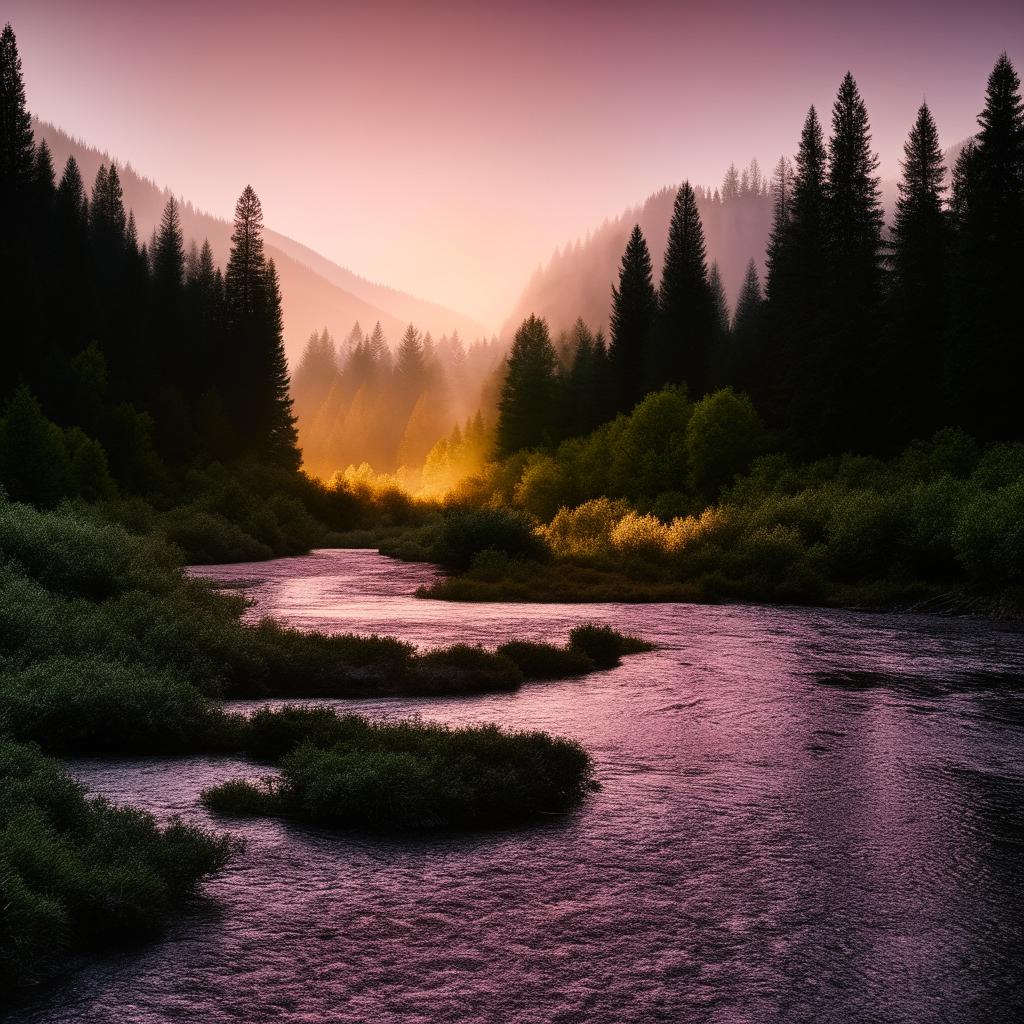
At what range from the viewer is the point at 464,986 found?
8047 mm

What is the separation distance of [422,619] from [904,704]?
16637mm

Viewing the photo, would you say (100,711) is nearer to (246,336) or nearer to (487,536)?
(487,536)

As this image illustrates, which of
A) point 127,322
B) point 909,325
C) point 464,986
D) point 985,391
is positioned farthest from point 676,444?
point 464,986

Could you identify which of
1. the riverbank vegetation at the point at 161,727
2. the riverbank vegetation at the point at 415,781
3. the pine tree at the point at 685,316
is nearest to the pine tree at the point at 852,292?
the pine tree at the point at 685,316

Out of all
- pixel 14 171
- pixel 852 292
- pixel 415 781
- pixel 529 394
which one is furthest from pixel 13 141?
pixel 415 781

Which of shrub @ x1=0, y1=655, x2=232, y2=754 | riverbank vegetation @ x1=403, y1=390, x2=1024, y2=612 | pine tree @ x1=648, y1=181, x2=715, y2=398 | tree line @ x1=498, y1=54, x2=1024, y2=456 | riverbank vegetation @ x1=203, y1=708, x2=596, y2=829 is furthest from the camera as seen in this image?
pine tree @ x1=648, y1=181, x2=715, y2=398

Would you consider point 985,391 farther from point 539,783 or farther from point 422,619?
point 539,783

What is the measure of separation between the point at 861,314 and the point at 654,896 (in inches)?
2547

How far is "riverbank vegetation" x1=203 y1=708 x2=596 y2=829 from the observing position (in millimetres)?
11859

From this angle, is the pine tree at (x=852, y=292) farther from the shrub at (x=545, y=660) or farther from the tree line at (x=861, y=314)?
the shrub at (x=545, y=660)

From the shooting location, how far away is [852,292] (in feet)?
227

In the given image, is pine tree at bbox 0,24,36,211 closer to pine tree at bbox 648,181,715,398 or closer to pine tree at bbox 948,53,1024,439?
pine tree at bbox 648,181,715,398

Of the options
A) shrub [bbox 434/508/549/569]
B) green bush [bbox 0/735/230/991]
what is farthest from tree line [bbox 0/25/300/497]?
green bush [bbox 0/735/230/991]

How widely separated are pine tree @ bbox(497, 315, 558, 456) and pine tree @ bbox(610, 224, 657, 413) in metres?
7.07
